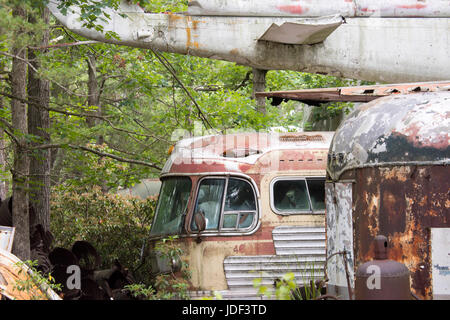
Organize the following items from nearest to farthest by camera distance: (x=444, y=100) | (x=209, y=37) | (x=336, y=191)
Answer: (x=444, y=100) → (x=336, y=191) → (x=209, y=37)

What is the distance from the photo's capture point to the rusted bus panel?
6.16m

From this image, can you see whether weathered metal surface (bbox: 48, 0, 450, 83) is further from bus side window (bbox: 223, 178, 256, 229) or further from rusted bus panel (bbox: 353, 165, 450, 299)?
rusted bus panel (bbox: 353, 165, 450, 299)

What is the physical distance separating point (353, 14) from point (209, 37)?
108 inches

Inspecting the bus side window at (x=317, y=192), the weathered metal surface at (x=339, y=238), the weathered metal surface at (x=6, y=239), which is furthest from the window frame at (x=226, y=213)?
the weathered metal surface at (x=6, y=239)

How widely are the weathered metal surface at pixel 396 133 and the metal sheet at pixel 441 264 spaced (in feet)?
2.41

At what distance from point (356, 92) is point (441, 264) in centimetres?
275

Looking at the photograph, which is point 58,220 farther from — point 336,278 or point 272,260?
point 336,278

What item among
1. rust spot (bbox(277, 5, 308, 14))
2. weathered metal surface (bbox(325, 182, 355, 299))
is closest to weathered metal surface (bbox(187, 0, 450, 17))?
rust spot (bbox(277, 5, 308, 14))

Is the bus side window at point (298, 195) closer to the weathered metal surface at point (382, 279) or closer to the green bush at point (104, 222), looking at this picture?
the weathered metal surface at point (382, 279)

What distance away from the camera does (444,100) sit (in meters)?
6.69

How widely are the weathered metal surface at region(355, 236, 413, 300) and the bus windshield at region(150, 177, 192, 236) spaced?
14.5ft

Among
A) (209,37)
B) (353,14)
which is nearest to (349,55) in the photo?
(353,14)
